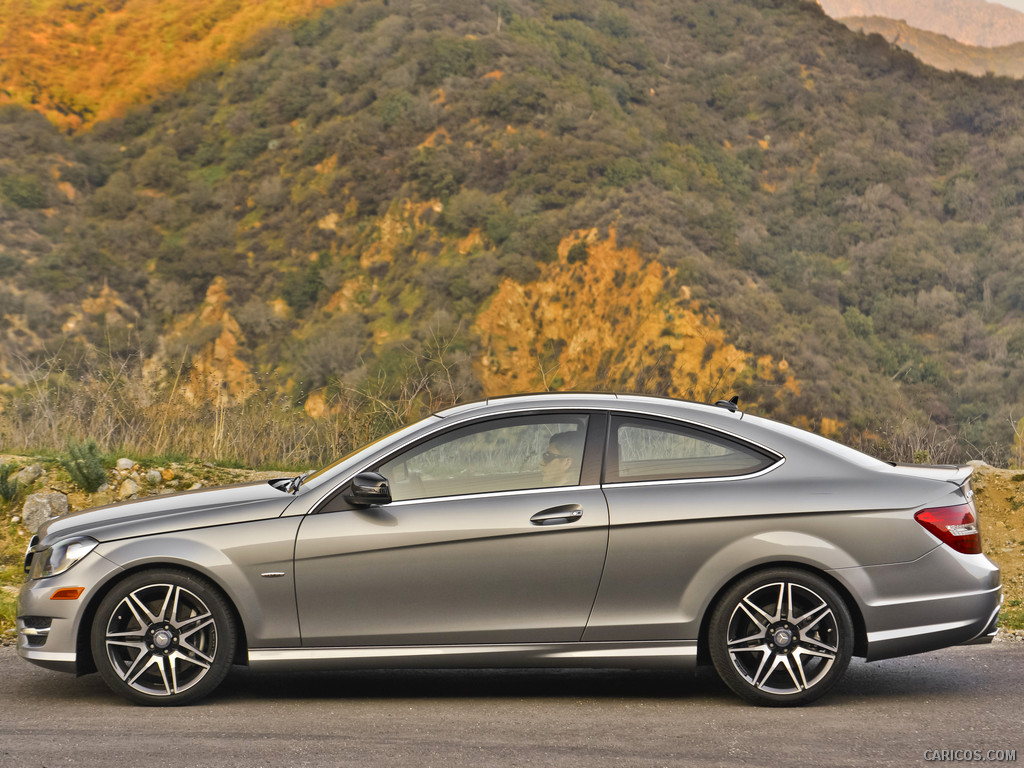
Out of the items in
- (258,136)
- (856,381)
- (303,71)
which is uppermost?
(303,71)

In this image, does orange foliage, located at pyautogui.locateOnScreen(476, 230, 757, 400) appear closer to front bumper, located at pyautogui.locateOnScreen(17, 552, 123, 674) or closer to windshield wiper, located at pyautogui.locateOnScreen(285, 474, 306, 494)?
windshield wiper, located at pyautogui.locateOnScreen(285, 474, 306, 494)

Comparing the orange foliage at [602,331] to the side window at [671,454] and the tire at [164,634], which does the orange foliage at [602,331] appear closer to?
the side window at [671,454]

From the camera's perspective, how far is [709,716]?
5.36m

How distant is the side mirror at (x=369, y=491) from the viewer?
211 inches

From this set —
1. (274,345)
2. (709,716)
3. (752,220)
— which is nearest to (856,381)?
(752,220)

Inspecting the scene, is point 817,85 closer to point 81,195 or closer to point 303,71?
point 303,71

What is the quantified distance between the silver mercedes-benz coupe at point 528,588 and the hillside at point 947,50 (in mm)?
73976

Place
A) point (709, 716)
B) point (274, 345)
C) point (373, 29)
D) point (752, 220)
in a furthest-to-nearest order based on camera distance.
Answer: point (373, 29) → point (752, 220) → point (274, 345) → point (709, 716)

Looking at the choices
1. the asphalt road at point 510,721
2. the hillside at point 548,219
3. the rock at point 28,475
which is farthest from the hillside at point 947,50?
the asphalt road at point 510,721

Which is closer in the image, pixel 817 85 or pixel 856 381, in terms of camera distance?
pixel 856 381

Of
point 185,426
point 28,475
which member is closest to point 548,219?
→ point 185,426

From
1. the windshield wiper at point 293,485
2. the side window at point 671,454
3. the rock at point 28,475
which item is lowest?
the rock at point 28,475

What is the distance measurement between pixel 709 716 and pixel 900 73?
58.7 meters
